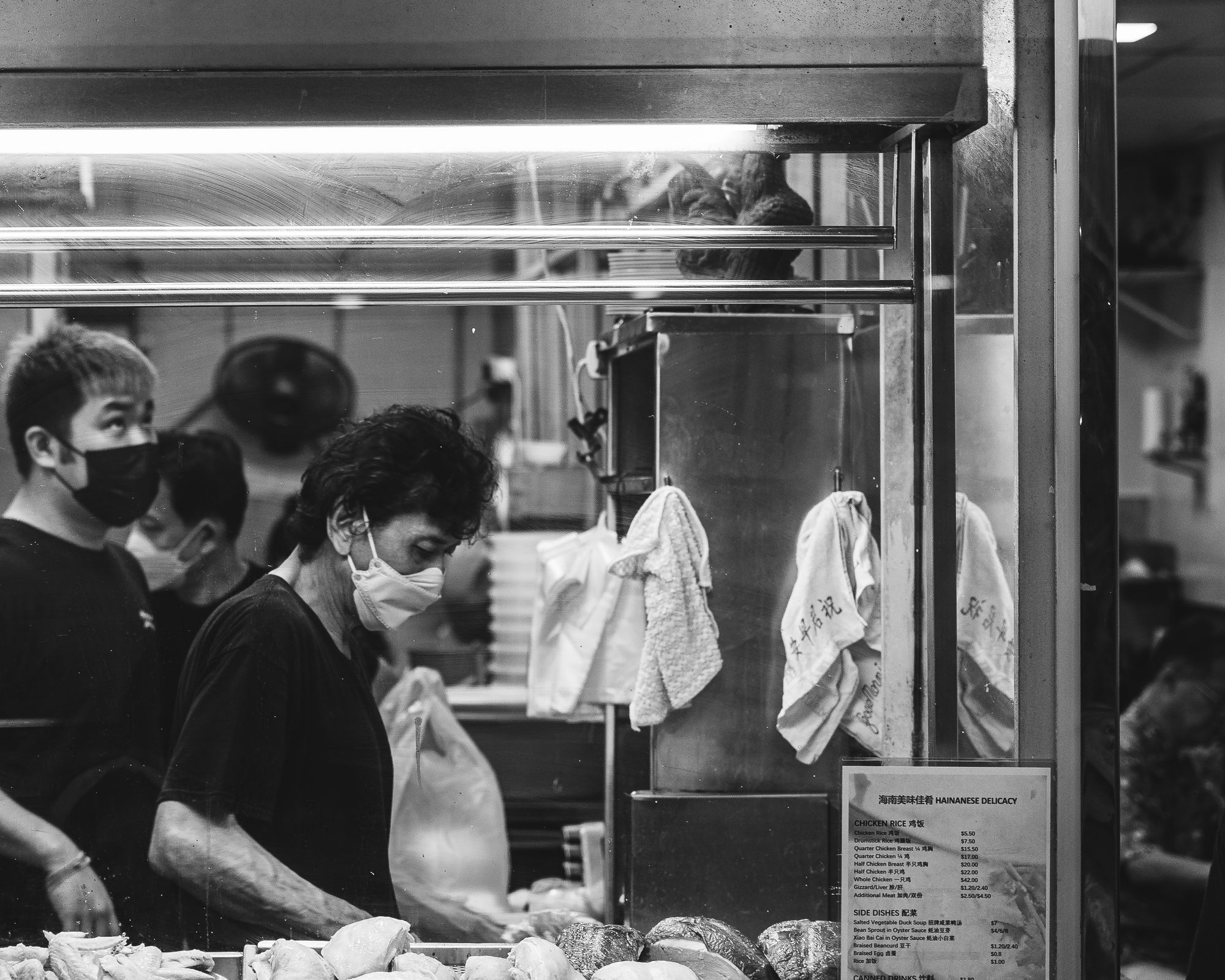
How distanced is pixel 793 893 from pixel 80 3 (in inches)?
65.4

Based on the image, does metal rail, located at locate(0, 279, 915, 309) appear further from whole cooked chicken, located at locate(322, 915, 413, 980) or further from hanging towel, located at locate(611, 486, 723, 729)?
whole cooked chicken, located at locate(322, 915, 413, 980)

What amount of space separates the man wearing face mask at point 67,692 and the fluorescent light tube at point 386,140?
1.09ft

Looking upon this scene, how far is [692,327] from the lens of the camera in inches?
74.0

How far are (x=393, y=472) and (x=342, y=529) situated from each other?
4.5 inches

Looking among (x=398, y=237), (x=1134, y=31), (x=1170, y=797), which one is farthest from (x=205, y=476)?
(x=1134, y=31)

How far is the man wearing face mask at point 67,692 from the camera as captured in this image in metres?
1.73

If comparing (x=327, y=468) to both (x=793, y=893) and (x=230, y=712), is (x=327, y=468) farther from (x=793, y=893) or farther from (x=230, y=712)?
(x=793, y=893)

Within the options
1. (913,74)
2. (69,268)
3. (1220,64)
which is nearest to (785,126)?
(913,74)

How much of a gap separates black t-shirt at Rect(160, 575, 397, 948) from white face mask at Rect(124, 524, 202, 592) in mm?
124

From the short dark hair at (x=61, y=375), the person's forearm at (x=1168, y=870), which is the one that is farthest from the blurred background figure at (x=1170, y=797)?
the short dark hair at (x=61, y=375)

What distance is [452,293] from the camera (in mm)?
1664

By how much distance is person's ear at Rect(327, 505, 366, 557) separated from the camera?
5.81ft

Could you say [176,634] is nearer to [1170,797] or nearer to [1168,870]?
[1168,870]

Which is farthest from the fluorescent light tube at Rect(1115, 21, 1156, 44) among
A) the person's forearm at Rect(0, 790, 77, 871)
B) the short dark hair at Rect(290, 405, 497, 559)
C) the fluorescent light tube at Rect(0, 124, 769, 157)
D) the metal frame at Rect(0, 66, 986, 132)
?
the person's forearm at Rect(0, 790, 77, 871)
